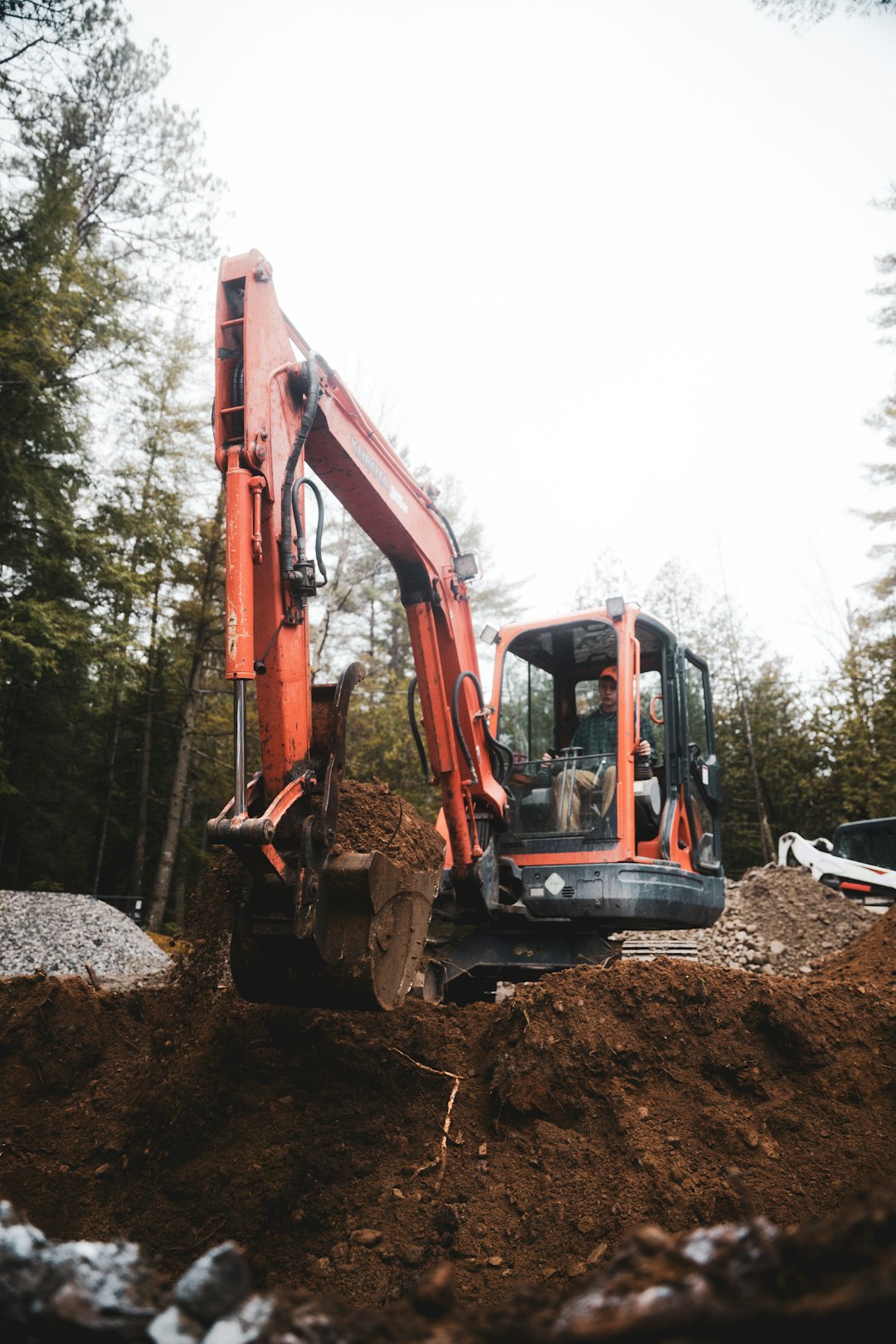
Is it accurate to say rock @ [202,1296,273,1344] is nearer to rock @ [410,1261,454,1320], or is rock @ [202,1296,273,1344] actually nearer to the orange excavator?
rock @ [410,1261,454,1320]

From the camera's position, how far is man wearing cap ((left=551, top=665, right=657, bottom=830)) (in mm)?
5535

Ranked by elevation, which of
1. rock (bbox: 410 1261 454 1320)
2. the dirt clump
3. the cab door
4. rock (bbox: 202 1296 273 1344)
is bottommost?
rock (bbox: 202 1296 273 1344)

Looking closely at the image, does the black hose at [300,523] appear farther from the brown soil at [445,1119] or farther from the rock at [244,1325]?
the rock at [244,1325]

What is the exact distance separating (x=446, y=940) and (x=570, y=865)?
945mm

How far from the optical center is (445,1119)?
139 inches

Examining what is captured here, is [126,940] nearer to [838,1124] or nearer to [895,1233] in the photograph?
[838,1124]

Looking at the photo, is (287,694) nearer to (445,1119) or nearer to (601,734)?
(445,1119)

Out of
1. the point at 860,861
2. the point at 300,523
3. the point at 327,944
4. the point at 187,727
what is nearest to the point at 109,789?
the point at 187,727

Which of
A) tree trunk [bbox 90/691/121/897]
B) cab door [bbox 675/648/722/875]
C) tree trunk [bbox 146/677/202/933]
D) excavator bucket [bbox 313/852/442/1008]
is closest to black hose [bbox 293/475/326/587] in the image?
excavator bucket [bbox 313/852/442/1008]

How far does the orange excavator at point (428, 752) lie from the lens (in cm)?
327

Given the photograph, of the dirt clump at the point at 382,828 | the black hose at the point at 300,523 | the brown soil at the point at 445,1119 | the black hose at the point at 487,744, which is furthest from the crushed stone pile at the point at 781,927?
the black hose at the point at 300,523

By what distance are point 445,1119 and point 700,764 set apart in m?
3.57

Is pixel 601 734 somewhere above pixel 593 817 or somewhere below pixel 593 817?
above

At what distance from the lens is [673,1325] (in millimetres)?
861
